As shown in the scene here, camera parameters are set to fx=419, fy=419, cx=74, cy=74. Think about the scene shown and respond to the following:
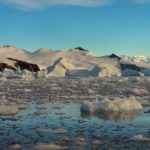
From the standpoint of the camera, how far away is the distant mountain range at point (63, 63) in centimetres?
4528

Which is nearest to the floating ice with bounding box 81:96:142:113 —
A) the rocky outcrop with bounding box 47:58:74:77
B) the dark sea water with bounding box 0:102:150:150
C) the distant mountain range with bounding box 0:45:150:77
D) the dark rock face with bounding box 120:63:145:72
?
the dark sea water with bounding box 0:102:150:150

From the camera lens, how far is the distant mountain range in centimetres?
4528

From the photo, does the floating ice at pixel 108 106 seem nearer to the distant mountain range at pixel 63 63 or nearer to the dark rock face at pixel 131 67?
the distant mountain range at pixel 63 63

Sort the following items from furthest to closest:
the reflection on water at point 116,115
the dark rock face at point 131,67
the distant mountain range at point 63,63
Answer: the dark rock face at point 131,67, the distant mountain range at point 63,63, the reflection on water at point 116,115

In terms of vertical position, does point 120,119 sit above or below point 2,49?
below

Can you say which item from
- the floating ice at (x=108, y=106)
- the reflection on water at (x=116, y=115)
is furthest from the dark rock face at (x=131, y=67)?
the reflection on water at (x=116, y=115)

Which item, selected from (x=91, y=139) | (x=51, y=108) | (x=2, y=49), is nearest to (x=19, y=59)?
(x=2, y=49)

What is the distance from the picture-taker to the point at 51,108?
11109mm

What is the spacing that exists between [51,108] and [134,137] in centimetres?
461

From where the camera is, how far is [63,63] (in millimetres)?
46156

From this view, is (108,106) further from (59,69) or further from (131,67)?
(131,67)

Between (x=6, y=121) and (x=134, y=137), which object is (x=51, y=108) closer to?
(x=6, y=121)

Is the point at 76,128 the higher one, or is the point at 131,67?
the point at 131,67

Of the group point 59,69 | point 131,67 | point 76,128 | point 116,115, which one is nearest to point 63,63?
point 59,69
